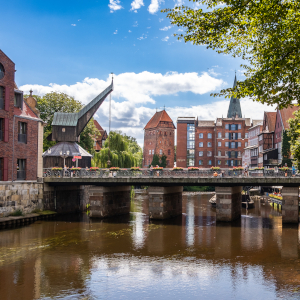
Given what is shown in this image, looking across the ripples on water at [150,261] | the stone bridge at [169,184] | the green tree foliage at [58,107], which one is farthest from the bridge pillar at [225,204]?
the green tree foliage at [58,107]

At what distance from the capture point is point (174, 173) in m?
36.5

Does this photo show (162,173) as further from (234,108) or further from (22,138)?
(234,108)

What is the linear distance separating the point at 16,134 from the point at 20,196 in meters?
5.90

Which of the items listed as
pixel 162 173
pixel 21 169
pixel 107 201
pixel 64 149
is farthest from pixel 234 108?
pixel 21 169

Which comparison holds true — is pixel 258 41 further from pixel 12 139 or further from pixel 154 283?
pixel 12 139

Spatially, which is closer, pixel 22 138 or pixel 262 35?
pixel 262 35

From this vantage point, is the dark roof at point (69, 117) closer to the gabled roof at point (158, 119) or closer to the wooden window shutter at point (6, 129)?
the wooden window shutter at point (6, 129)

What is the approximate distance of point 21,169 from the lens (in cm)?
3656

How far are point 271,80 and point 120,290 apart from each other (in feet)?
35.0

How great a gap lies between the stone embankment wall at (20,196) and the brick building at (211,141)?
67.2 metres

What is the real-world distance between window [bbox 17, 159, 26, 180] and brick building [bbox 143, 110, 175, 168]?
72.3 meters

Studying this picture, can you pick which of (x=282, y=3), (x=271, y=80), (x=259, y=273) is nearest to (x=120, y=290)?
(x=259, y=273)

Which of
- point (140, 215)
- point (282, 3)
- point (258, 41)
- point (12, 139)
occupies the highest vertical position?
point (282, 3)

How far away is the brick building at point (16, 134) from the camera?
3341 centimetres
